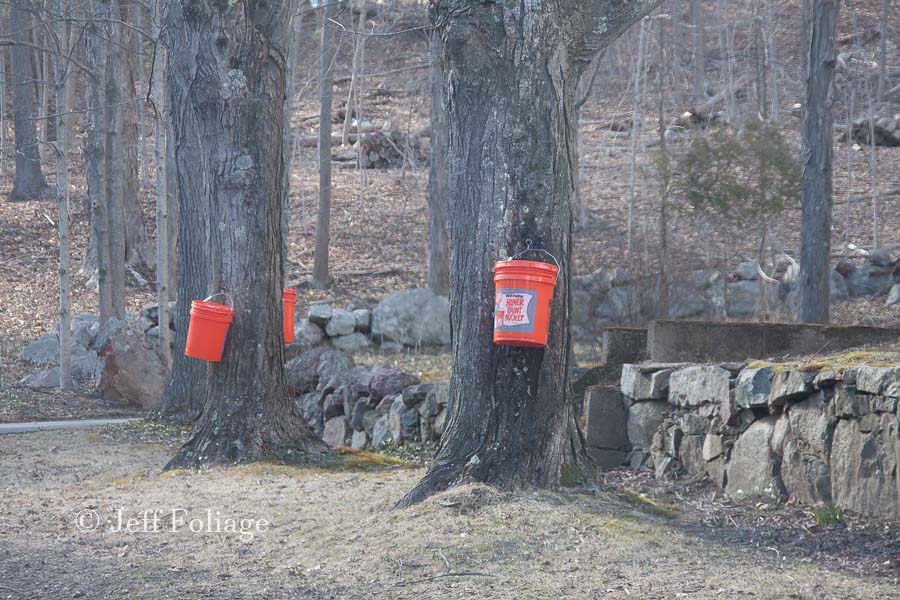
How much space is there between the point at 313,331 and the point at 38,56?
1927 cm

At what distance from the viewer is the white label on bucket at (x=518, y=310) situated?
480 cm

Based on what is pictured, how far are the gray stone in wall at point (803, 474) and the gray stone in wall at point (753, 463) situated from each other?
131 mm

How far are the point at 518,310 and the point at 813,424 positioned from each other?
1910mm

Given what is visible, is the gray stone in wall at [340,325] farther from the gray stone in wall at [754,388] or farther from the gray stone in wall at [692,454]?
the gray stone in wall at [754,388]

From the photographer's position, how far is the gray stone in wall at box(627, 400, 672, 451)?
7135mm

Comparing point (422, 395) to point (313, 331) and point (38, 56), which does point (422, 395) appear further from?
point (38, 56)

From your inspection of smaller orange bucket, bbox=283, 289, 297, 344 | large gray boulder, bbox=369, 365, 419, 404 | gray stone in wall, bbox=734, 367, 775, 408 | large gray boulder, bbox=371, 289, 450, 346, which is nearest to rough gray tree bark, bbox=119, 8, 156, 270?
large gray boulder, bbox=371, 289, 450, 346

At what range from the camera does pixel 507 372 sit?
5.11 m

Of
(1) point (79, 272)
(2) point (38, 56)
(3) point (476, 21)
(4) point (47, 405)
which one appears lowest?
(4) point (47, 405)

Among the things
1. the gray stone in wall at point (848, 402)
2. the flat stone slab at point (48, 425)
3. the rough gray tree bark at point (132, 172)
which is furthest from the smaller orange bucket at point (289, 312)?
the rough gray tree bark at point (132, 172)

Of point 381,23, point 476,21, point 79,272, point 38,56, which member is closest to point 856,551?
point 476,21

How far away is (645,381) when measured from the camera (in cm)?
723

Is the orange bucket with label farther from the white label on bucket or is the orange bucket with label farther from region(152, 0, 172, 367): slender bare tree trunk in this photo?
region(152, 0, 172, 367): slender bare tree trunk

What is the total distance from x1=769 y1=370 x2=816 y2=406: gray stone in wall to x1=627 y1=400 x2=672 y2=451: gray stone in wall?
1332 millimetres
